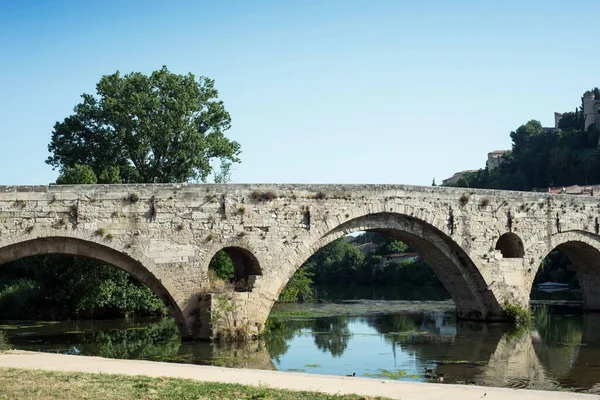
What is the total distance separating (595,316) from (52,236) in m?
19.1

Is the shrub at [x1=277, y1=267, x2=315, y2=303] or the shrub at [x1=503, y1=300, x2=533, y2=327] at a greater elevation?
the shrub at [x1=277, y1=267, x2=315, y2=303]

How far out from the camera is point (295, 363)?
15.0 m

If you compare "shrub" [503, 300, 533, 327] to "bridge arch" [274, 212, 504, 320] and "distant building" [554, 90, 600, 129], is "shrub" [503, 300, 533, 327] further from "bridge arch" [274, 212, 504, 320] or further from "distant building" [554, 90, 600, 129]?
"distant building" [554, 90, 600, 129]

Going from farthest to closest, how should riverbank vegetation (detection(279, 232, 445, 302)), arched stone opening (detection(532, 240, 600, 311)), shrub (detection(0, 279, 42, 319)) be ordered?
riverbank vegetation (detection(279, 232, 445, 302)) < shrub (detection(0, 279, 42, 319)) < arched stone opening (detection(532, 240, 600, 311))

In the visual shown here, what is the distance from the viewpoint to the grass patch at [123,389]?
852 centimetres

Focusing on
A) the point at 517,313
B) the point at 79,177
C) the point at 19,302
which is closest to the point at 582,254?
the point at 517,313

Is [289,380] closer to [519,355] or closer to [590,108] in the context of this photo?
[519,355]

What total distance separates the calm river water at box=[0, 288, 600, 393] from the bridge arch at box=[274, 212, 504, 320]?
2.11 ft

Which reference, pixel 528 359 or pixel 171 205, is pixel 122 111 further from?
pixel 528 359

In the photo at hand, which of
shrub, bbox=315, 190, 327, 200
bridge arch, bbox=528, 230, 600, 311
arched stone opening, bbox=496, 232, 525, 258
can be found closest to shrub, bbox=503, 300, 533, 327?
bridge arch, bbox=528, 230, 600, 311

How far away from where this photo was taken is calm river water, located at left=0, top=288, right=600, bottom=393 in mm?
13859

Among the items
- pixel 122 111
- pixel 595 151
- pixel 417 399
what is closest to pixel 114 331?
pixel 122 111

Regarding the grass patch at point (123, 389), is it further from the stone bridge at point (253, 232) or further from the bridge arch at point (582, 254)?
the bridge arch at point (582, 254)

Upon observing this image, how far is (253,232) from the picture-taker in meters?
18.0
